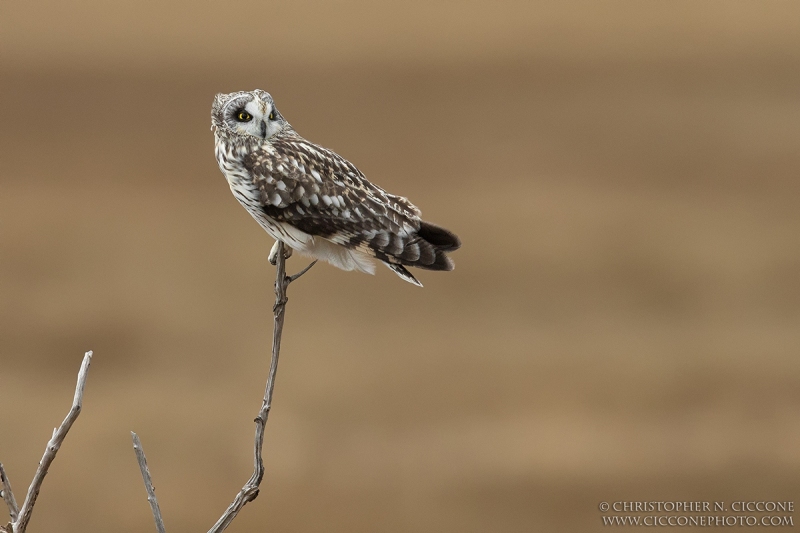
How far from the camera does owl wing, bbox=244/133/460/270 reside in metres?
1.68

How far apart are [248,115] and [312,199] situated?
0.28 metres

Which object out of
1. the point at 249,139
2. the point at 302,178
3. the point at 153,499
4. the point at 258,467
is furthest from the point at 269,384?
the point at 249,139

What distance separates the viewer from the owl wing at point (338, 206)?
1.68m

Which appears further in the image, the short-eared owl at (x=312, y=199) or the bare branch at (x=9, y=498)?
the short-eared owl at (x=312, y=199)

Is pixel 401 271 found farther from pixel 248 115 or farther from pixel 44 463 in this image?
pixel 44 463

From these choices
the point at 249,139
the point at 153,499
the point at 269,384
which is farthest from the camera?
the point at 249,139

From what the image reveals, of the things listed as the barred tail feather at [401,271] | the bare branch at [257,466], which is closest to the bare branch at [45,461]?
the bare branch at [257,466]

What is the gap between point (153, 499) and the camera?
1358 millimetres

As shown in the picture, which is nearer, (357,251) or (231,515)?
(231,515)

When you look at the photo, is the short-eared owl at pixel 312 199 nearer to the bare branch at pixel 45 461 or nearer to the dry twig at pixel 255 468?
the dry twig at pixel 255 468

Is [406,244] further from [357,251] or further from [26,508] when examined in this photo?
[26,508]

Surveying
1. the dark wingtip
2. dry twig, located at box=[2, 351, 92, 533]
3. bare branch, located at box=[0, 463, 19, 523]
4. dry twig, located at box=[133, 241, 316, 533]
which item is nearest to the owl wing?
the dark wingtip

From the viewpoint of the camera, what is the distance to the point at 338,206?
1765mm

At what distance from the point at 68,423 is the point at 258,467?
364 mm
